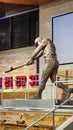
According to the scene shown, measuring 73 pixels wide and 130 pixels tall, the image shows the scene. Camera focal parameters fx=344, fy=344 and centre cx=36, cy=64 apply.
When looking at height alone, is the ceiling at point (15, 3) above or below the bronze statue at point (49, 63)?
above

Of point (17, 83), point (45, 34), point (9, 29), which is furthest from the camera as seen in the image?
point (9, 29)

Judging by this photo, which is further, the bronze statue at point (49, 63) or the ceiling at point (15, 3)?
the ceiling at point (15, 3)

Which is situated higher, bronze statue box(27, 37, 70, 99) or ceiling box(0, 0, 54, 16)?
ceiling box(0, 0, 54, 16)

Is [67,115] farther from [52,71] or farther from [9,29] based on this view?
[9,29]

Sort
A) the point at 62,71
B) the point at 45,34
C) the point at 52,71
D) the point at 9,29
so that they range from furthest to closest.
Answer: the point at 9,29 < the point at 45,34 < the point at 62,71 < the point at 52,71

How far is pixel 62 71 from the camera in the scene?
51.0 feet

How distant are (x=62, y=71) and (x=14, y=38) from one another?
14.0 ft

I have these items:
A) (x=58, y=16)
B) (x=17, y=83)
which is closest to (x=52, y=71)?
(x=58, y=16)

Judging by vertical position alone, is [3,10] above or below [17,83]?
above

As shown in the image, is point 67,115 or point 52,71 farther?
point 52,71

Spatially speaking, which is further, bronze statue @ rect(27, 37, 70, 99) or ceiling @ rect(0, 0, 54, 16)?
ceiling @ rect(0, 0, 54, 16)

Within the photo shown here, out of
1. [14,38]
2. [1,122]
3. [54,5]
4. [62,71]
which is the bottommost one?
[1,122]

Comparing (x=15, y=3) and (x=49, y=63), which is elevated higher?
(x=15, y=3)

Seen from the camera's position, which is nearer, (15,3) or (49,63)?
(49,63)
